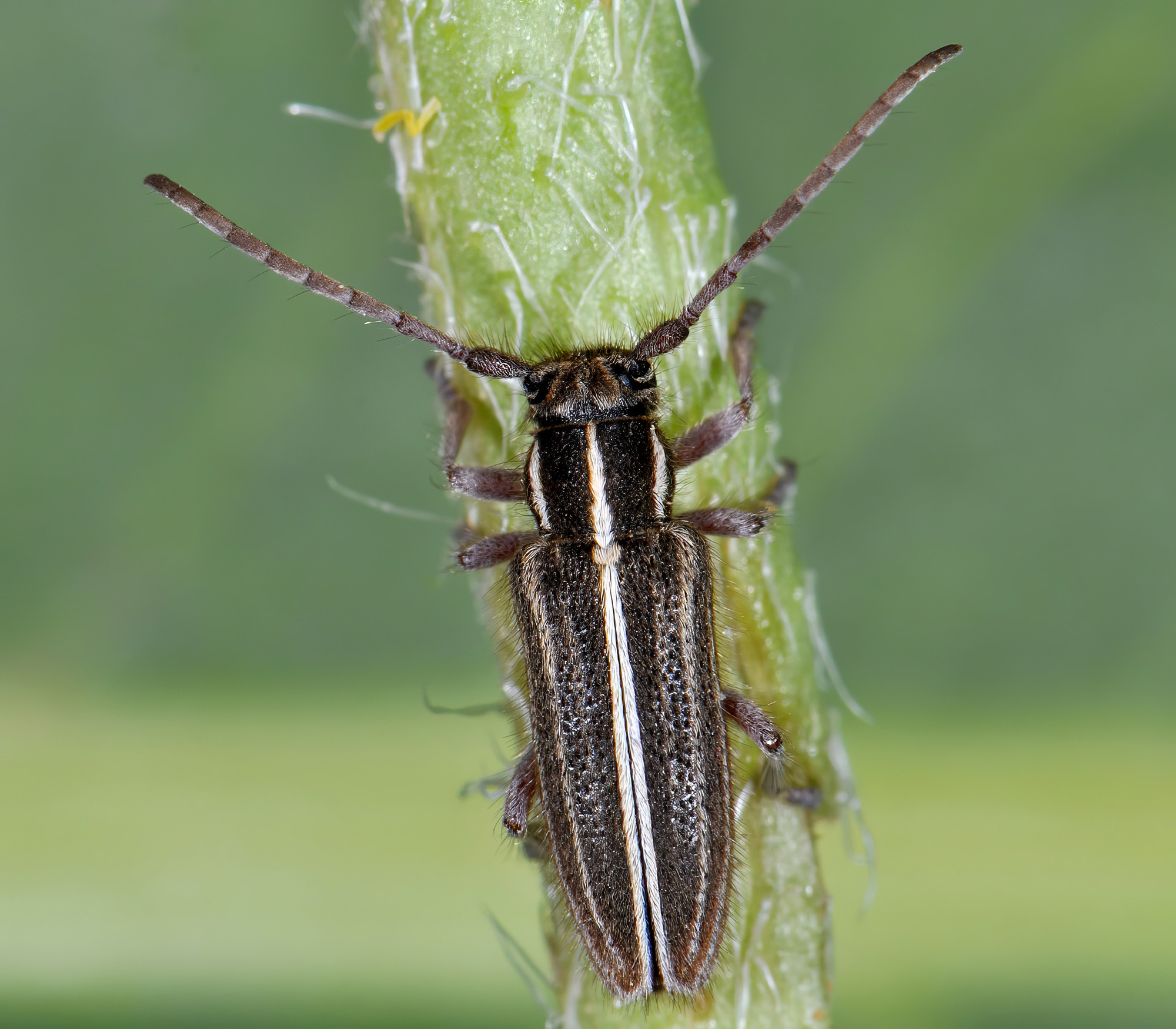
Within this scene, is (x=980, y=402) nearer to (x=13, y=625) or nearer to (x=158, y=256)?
(x=158, y=256)

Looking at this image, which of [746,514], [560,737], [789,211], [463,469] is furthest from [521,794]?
[789,211]

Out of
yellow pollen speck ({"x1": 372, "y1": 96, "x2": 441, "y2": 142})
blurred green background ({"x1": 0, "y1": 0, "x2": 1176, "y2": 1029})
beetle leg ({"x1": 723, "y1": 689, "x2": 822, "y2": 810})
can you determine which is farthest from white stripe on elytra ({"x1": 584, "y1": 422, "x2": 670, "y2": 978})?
yellow pollen speck ({"x1": 372, "y1": 96, "x2": 441, "y2": 142})

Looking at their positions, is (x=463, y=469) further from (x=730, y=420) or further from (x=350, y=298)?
(x=730, y=420)

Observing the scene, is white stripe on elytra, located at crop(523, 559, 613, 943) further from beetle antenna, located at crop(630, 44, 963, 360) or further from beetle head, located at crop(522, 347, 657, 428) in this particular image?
beetle antenna, located at crop(630, 44, 963, 360)

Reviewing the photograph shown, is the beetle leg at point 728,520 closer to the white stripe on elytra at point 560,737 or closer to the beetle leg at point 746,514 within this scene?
the beetle leg at point 746,514

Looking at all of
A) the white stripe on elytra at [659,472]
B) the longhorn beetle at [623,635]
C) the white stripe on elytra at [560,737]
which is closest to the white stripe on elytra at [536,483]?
the longhorn beetle at [623,635]
